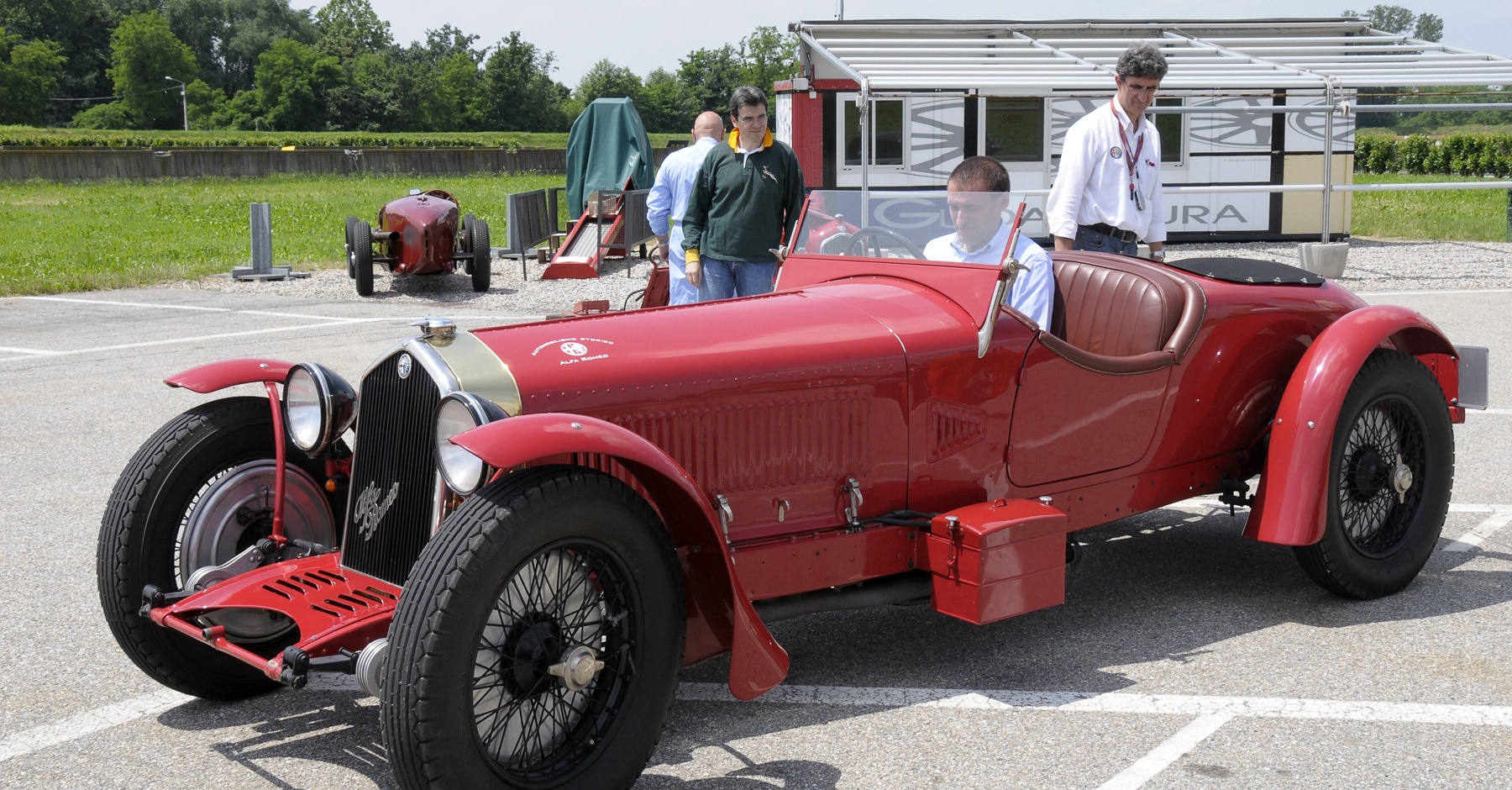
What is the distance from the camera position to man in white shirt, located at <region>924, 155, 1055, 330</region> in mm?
4020

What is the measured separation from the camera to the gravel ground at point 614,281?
13.5 m

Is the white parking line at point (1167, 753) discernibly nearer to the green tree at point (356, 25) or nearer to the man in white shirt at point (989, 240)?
the man in white shirt at point (989, 240)

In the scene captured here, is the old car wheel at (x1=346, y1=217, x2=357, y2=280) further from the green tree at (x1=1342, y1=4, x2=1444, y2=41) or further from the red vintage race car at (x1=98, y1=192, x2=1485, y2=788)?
the green tree at (x1=1342, y1=4, x2=1444, y2=41)

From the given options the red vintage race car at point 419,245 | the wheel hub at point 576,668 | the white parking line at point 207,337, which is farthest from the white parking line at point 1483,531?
the red vintage race car at point 419,245

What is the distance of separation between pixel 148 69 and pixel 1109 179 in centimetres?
10858

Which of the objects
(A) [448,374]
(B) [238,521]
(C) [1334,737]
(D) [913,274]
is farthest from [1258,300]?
(B) [238,521]

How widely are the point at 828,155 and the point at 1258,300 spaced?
545 inches

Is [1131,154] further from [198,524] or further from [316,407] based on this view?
[198,524]

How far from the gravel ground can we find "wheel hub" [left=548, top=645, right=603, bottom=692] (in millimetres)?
9127

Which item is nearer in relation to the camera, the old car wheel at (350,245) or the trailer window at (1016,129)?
the old car wheel at (350,245)

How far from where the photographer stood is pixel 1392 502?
4.47 metres

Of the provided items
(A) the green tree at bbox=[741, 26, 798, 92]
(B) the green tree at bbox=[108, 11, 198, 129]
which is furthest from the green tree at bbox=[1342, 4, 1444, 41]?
(B) the green tree at bbox=[108, 11, 198, 129]

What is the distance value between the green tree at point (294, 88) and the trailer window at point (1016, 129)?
85.8 metres

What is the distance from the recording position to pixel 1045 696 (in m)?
3.56
